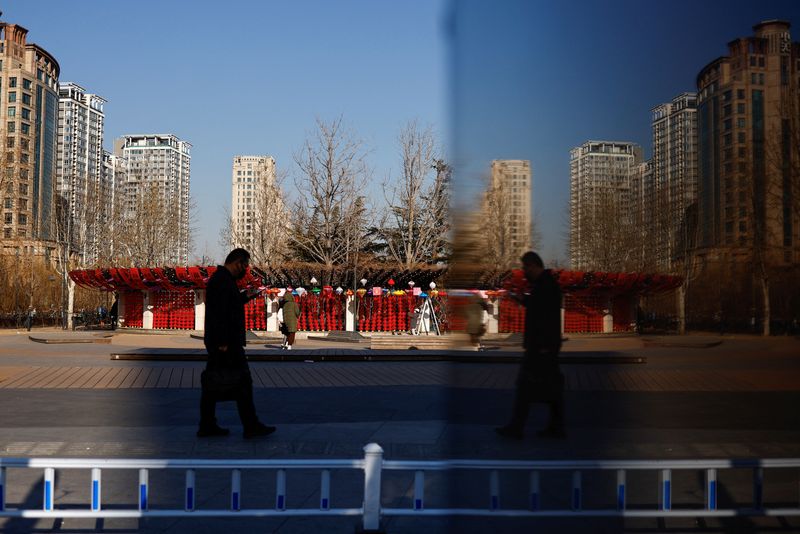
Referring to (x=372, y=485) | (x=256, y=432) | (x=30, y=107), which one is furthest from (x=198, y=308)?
(x=30, y=107)

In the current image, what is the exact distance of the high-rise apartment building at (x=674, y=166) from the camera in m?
0.83

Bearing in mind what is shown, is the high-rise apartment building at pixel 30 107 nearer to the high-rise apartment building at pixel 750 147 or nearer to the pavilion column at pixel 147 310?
the pavilion column at pixel 147 310

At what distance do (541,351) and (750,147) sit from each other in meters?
0.31

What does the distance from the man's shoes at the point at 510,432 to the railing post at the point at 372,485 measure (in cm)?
287

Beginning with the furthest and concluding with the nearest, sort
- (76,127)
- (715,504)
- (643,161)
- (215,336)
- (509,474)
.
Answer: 1. (76,127)
2. (215,336)
3. (715,504)
4. (509,474)
5. (643,161)

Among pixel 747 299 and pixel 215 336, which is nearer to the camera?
pixel 747 299

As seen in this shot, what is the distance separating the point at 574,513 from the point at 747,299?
0.32m

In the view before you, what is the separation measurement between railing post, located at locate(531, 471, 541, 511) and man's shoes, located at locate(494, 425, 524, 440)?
0.08m

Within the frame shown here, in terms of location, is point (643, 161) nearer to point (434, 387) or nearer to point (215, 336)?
point (215, 336)

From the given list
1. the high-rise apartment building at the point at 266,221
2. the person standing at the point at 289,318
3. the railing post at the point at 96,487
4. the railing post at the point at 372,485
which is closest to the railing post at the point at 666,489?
the railing post at the point at 372,485

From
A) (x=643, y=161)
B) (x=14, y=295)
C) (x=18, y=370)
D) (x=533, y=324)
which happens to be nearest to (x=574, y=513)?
(x=533, y=324)

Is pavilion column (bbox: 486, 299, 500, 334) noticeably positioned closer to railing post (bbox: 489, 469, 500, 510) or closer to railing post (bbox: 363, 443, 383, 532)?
railing post (bbox: 489, 469, 500, 510)

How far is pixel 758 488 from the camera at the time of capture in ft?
3.18

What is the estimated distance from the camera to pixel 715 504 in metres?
1.10
